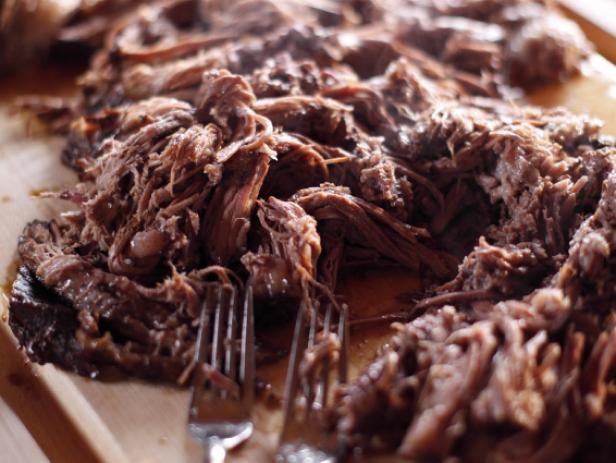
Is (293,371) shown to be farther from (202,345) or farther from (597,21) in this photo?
(597,21)

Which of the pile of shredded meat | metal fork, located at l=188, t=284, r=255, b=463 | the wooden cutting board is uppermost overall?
the pile of shredded meat

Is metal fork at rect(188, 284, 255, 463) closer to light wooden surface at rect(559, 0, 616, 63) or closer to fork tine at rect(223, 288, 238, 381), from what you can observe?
fork tine at rect(223, 288, 238, 381)

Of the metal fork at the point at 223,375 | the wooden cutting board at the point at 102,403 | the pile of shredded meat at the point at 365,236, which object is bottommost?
the wooden cutting board at the point at 102,403

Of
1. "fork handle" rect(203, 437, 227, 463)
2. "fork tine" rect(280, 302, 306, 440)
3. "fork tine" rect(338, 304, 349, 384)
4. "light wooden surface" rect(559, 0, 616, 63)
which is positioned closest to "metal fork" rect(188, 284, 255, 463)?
"fork handle" rect(203, 437, 227, 463)

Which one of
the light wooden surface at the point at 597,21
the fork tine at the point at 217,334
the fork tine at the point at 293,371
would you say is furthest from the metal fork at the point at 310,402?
the light wooden surface at the point at 597,21

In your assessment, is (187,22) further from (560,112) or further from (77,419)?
(77,419)

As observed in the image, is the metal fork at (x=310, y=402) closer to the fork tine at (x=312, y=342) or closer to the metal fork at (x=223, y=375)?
the fork tine at (x=312, y=342)
